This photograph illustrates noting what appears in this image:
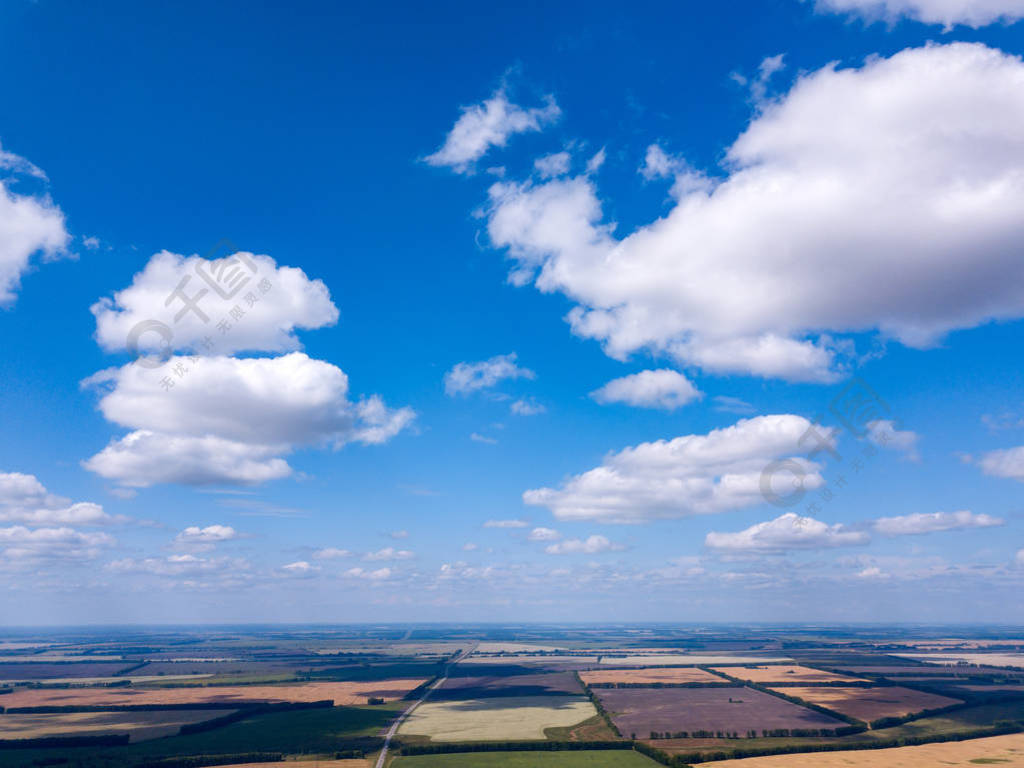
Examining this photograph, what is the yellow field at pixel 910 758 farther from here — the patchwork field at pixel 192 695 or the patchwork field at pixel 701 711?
the patchwork field at pixel 192 695

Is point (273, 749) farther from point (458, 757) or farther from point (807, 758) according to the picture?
point (807, 758)

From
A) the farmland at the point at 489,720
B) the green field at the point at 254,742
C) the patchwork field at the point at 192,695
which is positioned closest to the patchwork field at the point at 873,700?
the farmland at the point at 489,720

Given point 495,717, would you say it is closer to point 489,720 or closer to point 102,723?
point 489,720

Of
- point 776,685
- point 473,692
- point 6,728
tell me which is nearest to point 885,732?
point 776,685

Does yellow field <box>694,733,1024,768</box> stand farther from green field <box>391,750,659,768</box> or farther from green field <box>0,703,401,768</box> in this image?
green field <box>0,703,401,768</box>

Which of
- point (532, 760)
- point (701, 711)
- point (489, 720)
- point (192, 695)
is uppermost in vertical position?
point (532, 760)

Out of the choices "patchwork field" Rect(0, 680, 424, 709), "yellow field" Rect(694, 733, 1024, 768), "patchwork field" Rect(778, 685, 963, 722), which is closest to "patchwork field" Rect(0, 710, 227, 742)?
"patchwork field" Rect(0, 680, 424, 709)

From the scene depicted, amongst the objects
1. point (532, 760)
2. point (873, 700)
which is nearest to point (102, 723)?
point (532, 760)
